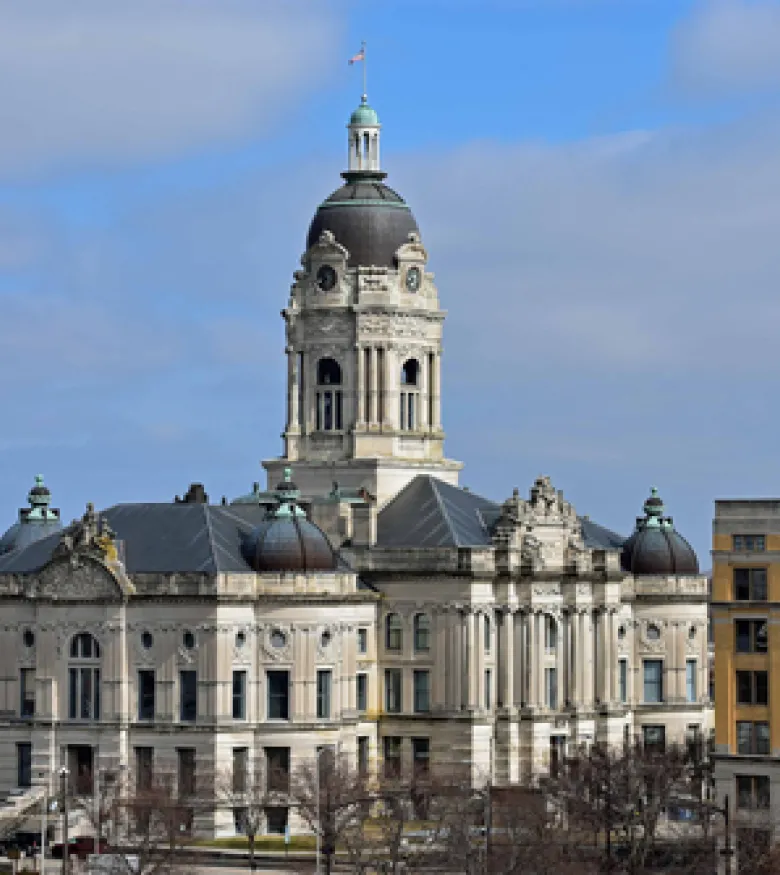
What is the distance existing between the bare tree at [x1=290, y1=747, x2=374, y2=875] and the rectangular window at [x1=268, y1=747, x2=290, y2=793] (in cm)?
69

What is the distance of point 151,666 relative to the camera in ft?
655

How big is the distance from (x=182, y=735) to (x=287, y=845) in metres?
12.1

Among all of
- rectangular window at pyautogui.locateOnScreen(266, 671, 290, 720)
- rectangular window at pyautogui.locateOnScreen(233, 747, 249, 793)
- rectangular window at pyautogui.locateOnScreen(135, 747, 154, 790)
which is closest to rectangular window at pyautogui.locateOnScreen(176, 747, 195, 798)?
rectangular window at pyautogui.locateOnScreen(135, 747, 154, 790)

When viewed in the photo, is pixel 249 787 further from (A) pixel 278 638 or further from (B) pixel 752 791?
(B) pixel 752 791

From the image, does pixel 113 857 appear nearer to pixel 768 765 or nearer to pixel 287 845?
pixel 287 845

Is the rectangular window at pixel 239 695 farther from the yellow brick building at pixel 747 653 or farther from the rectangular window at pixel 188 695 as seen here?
the yellow brick building at pixel 747 653

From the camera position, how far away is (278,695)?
654 ft

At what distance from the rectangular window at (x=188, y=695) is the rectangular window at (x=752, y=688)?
41083 millimetres

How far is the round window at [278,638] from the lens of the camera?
653 ft

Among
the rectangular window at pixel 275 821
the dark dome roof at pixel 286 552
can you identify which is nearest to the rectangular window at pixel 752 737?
the rectangular window at pixel 275 821

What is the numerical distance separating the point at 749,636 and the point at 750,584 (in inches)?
95.8

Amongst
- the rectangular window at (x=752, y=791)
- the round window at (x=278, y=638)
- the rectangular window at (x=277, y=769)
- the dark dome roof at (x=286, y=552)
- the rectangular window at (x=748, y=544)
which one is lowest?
the rectangular window at (x=752, y=791)

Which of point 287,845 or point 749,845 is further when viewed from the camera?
point 287,845

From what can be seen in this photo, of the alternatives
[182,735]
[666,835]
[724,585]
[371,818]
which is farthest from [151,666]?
[724,585]
